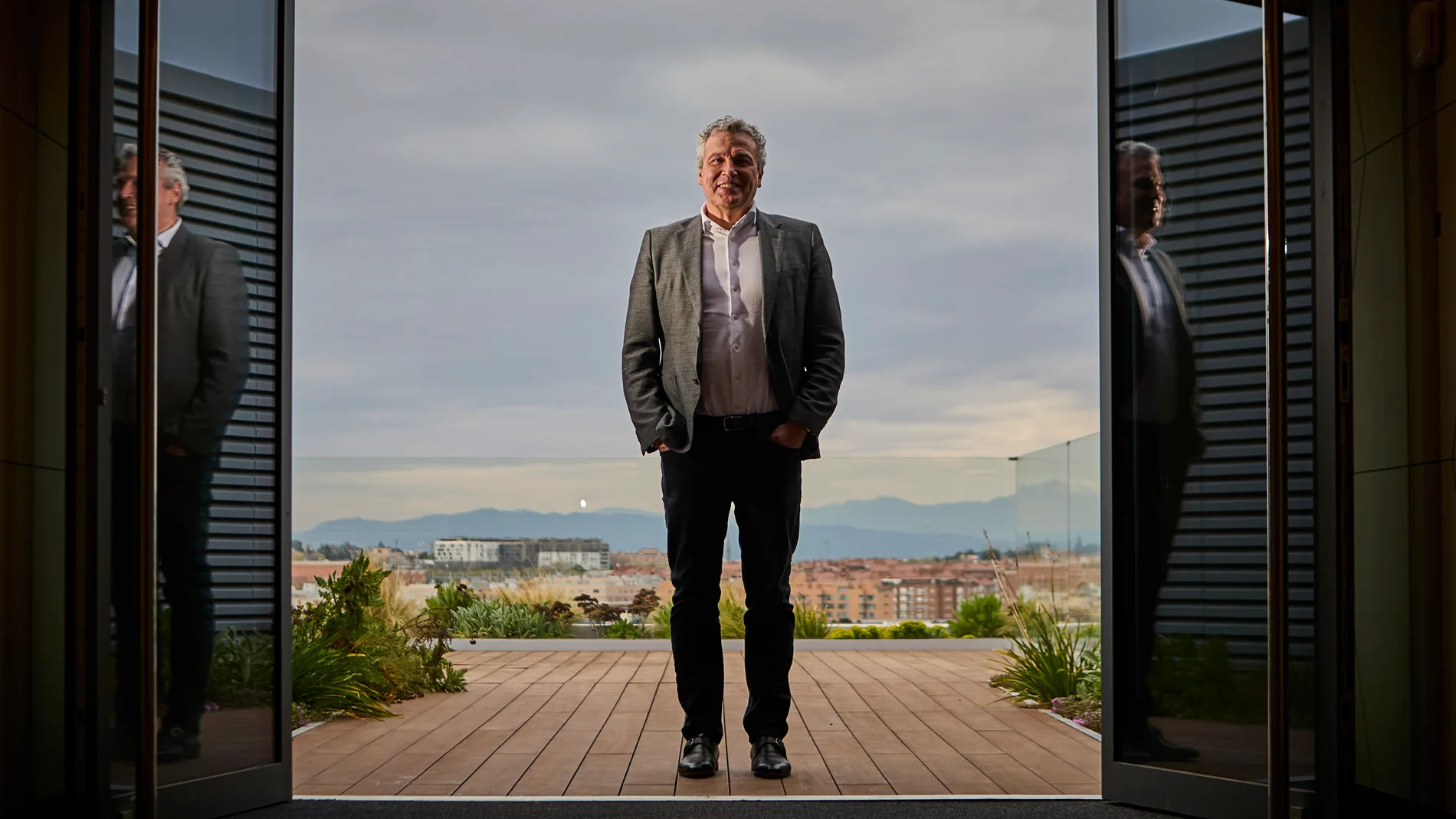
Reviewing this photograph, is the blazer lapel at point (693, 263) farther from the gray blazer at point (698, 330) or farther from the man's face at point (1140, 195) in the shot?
the man's face at point (1140, 195)

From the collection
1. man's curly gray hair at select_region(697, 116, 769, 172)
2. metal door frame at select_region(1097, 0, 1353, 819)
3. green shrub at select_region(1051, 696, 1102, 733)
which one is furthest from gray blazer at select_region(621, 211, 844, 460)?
green shrub at select_region(1051, 696, 1102, 733)

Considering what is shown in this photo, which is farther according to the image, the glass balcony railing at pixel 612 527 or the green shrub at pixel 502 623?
the glass balcony railing at pixel 612 527

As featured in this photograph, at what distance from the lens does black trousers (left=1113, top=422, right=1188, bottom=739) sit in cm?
253

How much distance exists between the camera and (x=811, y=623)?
23.3ft

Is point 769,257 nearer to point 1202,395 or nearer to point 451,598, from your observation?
point 1202,395

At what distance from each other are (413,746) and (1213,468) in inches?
86.7

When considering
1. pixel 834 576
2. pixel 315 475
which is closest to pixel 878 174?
pixel 834 576

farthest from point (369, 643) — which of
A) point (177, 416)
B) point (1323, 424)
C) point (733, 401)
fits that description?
point (1323, 424)

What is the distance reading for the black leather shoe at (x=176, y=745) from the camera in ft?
7.66

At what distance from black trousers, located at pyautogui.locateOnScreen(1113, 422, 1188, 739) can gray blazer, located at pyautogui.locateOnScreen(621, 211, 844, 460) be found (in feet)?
2.22

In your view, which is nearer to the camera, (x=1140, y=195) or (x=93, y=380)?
(x=93, y=380)

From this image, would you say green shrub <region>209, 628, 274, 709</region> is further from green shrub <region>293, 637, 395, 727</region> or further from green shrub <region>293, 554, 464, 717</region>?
green shrub <region>293, 554, 464, 717</region>

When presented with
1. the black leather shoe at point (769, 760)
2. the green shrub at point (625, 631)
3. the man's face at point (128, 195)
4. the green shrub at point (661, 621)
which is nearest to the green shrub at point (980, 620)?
the green shrub at point (661, 621)

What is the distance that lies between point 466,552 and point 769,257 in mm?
5162
